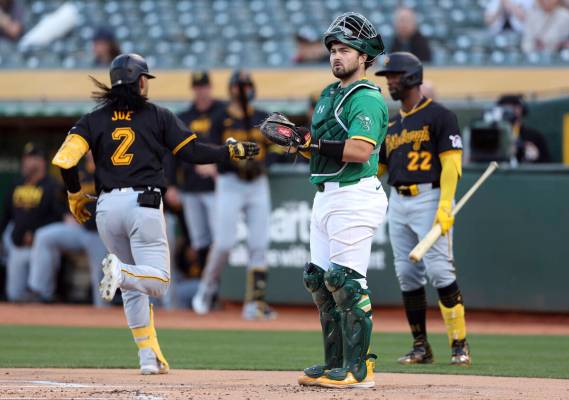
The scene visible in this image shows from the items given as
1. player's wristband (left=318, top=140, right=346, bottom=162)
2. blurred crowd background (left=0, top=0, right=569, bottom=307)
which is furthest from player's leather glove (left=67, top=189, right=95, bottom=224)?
blurred crowd background (left=0, top=0, right=569, bottom=307)

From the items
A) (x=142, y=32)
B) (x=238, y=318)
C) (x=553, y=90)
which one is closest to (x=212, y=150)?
(x=238, y=318)

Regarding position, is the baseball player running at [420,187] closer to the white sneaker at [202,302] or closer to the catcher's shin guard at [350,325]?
the catcher's shin guard at [350,325]

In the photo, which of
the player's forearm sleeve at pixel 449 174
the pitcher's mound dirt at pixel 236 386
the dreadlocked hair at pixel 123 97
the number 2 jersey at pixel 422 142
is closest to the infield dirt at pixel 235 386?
the pitcher's mound dirt at pixel 236 386

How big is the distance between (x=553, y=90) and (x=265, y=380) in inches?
301

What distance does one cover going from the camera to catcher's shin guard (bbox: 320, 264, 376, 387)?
5.70 m

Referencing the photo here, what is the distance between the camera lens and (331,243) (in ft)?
19.1

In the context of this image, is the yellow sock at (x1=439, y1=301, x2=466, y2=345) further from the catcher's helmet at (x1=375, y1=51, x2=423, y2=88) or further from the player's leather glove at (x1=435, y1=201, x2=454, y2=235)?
the catcher's helmet at (x1=375, y1=51, x2=423, y2=88)

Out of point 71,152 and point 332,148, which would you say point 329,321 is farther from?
point 71,152

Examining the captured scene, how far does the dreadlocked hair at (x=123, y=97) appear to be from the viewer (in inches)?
259

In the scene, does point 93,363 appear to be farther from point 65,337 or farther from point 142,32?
point 142,32

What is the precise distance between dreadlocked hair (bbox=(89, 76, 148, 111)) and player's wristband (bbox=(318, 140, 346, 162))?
4.66 ft

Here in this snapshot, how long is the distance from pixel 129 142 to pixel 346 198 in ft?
4.75

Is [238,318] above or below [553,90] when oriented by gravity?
below

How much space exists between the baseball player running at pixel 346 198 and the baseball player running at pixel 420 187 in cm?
148
